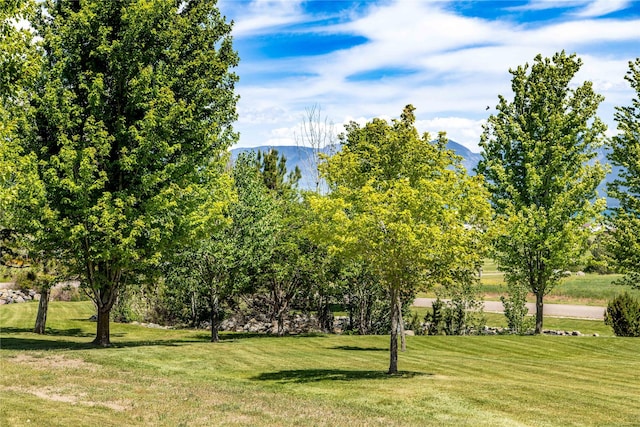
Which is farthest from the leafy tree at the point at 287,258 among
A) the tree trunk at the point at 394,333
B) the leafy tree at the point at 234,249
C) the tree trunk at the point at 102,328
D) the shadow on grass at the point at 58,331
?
the tree trunk at the point at 394,333

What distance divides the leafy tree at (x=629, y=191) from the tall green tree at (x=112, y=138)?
23.0m

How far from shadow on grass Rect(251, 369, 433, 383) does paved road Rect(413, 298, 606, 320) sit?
31.8 m

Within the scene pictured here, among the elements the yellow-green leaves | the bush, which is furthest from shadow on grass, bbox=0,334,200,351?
the bush

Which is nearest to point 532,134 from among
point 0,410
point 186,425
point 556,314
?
point 556,314

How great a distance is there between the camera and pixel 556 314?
4969 cm

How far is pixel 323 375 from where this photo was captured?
21125 mm

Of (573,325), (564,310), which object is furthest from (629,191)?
(564,310)

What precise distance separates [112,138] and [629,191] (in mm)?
28854

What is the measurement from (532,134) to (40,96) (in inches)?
1048

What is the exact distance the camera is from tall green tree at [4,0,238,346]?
77.0 ft

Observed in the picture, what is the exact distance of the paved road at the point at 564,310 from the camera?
48.4m

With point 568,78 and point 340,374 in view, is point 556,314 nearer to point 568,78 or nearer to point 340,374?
point 568,78

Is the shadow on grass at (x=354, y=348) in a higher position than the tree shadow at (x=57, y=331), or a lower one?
lower

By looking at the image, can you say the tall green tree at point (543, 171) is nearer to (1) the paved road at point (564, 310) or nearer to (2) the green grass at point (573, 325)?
(2) the green grass at point (573, 325)
